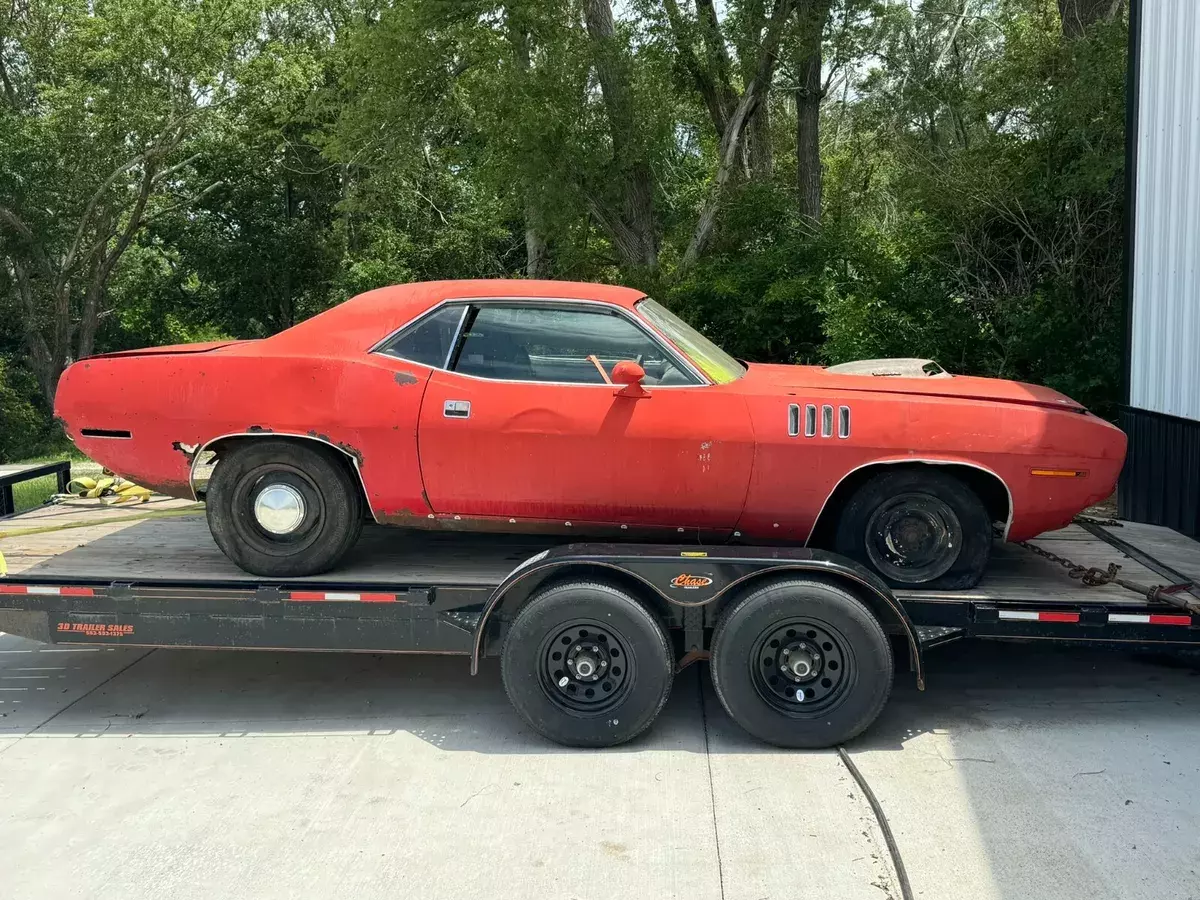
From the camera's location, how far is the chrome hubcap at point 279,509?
5078mm

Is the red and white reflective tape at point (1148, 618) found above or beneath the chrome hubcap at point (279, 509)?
beneath

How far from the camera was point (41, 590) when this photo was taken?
4.91 metres

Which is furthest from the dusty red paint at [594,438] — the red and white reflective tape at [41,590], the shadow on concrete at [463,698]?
the shadow on concrete at [463,698]

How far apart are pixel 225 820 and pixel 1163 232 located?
22.8ft

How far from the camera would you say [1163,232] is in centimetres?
759

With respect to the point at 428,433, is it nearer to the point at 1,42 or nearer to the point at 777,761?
the point at 777,761

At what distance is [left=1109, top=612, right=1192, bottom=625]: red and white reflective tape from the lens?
4730mm

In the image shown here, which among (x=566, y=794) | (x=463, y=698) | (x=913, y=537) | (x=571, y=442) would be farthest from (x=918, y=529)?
(x=463, y=698)

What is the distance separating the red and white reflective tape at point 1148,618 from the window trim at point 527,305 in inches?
79.7

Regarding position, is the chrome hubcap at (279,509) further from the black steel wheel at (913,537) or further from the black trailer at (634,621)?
the black steel wheel at (913,537)

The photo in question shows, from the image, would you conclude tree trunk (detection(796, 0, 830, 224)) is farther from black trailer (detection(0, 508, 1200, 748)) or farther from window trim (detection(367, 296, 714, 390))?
black trailer (detection(0, 508, 1200, 748))

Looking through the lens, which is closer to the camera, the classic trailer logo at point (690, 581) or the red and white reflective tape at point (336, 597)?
the classic trailer logo at point (690, 581)

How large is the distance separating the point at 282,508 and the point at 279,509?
16 millimetres

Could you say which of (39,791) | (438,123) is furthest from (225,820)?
(438,123)
